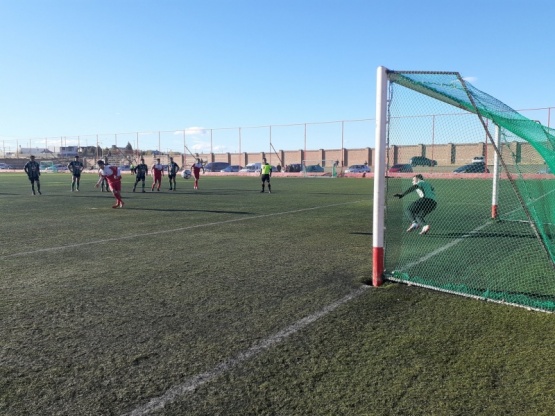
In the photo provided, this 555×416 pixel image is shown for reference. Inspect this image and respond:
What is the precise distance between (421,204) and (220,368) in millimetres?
7172

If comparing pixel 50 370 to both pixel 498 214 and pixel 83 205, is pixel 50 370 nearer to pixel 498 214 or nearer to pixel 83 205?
pixel 498 214

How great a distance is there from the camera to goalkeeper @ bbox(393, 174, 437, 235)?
9.10 metres

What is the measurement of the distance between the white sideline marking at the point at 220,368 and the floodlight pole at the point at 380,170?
1.13 m

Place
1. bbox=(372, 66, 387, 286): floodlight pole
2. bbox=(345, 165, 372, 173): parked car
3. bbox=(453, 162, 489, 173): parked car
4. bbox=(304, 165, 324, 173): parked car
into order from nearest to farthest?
bbox=(372, 66, 387, 286): floodlight pole < bbox=(453, 162, 489, 173): parked car < bbox=(345, 165, 372, 173): parked car < bbox=(304, 165, 324, 173): parked car

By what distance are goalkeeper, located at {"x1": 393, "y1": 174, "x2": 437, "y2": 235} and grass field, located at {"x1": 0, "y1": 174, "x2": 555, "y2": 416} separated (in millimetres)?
2711

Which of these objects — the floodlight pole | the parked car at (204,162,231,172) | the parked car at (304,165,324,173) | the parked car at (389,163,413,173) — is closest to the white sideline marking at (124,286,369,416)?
the floodlight pole

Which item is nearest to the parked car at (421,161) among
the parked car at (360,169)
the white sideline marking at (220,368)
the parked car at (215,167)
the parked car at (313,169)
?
the white sideline marking at (220,368)

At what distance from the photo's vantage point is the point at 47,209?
14719 millimetres

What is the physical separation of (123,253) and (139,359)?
14.3ft

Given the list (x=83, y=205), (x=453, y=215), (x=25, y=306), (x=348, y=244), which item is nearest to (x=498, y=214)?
(x=453, y=215)

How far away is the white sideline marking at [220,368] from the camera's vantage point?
110 inches

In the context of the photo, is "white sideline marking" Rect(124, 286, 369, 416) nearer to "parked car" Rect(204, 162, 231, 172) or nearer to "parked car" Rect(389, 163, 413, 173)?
"parked car" Rect(389, 163, 413, 173)

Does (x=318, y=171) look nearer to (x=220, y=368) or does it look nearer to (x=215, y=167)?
(x=215, y=167)

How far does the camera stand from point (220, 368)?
10.8ft
